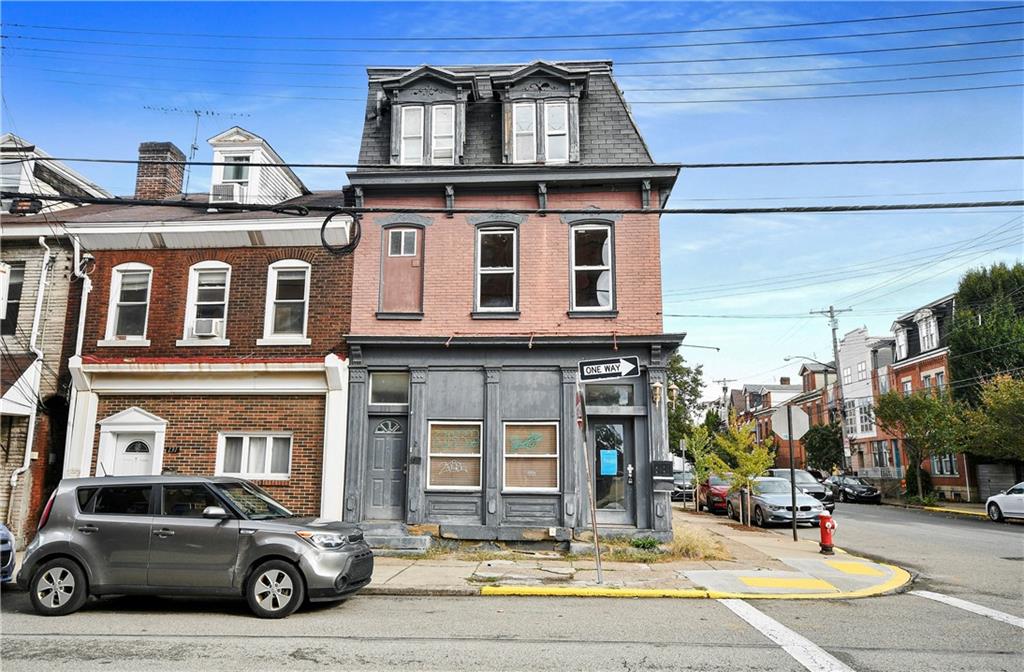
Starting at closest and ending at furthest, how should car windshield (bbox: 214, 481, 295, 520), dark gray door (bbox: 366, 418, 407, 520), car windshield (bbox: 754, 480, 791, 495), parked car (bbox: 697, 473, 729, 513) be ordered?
car windshield (bbox: 214, 481, 295, 520) → dark gray door (bbox: 366, 418, 407, 520) → car windshield (bbox: 754, 480, 791, 495) → parked car (bbox: 697, 473, 729, 513)

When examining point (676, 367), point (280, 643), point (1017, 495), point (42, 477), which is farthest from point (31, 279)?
point (676, 367)

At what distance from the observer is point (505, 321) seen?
14273 millimetres

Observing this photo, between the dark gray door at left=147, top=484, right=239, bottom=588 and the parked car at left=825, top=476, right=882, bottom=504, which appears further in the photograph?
the parked car at left=825, top=476, right=882, bottom=504

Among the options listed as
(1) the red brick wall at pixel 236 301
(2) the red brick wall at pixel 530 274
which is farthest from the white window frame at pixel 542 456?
(1) the red brick wall at pixel 236 301

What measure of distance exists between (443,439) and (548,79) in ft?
25.8

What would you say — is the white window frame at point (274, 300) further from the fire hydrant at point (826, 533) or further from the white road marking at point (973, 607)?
the white road marking at point (973, 607)

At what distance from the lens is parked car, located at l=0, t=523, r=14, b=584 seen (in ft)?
30.5

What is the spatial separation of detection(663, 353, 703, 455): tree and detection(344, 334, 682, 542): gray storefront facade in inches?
1040

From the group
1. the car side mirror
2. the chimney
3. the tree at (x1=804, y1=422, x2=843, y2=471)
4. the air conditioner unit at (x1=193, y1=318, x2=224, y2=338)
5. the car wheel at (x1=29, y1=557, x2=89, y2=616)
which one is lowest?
the car wheel at (x1=29, y1=557, x2=89, y2=616)

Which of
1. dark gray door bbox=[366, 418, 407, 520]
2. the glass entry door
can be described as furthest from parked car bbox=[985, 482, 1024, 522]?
dark gray door bbox=[366, 418, 407, 520]

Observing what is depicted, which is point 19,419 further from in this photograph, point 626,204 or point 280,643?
point 626,204

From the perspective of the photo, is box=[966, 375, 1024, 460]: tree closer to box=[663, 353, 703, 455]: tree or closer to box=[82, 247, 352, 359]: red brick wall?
box=[663, 353, 703, 455]: tree

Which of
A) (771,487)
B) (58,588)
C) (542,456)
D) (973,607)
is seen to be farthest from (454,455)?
(771,487)

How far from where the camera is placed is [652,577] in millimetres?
10711
